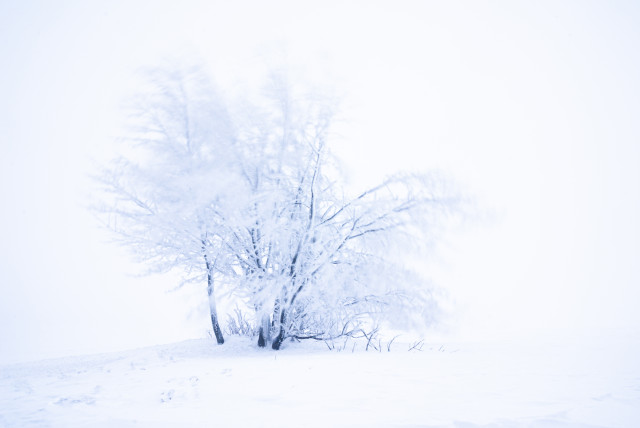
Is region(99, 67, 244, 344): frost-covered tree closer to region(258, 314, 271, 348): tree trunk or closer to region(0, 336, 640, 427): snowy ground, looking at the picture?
region(258, 314, 271, 348): tree trunk

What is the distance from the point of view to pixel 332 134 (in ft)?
26.5

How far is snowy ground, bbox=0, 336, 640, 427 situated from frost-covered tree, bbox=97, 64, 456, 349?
58.3 inches

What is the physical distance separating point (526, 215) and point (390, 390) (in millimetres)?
79410

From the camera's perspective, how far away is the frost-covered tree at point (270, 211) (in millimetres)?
7305

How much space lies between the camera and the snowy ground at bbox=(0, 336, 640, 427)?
335 centimetres

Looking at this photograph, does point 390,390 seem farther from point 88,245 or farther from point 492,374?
point 88,245

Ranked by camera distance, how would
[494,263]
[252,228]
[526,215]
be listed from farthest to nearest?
[526,215]
[494,263]
[252,228]

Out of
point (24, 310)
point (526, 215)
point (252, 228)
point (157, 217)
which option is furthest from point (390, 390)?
point (526, 215)

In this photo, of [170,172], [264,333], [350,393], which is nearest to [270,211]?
[170,172]

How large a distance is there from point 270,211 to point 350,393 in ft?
13.0

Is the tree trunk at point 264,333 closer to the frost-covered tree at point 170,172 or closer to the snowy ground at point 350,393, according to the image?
the frost-covered tree at point 170,172

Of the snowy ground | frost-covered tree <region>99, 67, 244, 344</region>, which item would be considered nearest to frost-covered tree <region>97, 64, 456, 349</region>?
frost-covered tree <region>99, 67, 244, 344</region>

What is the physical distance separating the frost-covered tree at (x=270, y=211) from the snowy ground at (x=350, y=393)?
4.86 feet

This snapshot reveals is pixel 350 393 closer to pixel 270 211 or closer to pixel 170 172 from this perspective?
pixel 270 211
